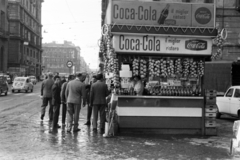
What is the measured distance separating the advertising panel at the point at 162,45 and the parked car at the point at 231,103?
495 cm

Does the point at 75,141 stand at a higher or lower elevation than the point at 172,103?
lower

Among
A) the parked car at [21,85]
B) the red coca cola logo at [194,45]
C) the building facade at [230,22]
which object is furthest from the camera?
the parked car at [21,85]

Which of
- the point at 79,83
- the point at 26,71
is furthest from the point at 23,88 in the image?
the point at 26,71

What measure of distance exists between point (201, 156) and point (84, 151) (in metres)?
2.82

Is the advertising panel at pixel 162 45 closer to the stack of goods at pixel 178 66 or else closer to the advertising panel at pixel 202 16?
the stack of goods at pixel 178 66

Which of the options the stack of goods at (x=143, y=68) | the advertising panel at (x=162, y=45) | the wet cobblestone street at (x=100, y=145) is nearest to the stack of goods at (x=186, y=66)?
the advertising panel at (x=162, y=45)

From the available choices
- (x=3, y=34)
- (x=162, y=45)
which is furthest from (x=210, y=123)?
(x=3, y=34)

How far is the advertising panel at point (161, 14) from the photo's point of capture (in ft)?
34.4

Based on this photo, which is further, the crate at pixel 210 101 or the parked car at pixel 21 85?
the parked car at pixel 21 85

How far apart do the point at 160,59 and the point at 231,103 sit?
19.4 feet

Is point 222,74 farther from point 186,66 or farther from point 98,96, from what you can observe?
point 98,96

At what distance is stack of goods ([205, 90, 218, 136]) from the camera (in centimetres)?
1032

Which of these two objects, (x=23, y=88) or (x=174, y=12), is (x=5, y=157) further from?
(x=23, y=88)

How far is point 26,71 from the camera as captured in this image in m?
82.0
